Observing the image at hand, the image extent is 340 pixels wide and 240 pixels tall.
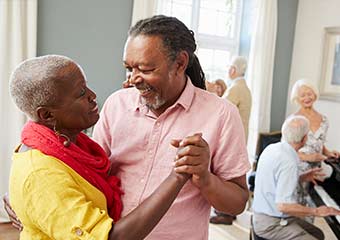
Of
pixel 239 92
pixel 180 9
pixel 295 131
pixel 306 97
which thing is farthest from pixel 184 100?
pixel 180 9

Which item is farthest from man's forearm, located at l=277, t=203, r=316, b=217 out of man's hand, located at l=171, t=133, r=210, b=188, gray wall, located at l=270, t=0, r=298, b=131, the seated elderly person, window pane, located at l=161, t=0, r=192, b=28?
gray wall, located at l=270, t=0, r=298, b=131

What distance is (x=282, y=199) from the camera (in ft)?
7.16

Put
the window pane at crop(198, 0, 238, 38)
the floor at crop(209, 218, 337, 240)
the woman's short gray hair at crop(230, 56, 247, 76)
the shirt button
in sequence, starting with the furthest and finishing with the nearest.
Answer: the window pane at crop(198, 0, 238, 38) → the woman's short gray hair at crop(230, 56, 247, 76) → the floor at crop(209, 218, 337, 240) → the shirt button

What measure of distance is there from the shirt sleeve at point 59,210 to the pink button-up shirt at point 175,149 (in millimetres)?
266

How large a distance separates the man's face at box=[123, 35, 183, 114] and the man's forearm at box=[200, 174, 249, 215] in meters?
0.29

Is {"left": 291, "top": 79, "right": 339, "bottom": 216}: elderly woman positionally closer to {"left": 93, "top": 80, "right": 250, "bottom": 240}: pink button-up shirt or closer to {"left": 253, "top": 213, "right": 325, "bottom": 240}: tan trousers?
{"left": 253, "top": 213, "right": 325, "bottom": 240}: tan trousers

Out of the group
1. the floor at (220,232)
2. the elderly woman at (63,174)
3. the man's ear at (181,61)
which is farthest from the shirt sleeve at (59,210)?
→ the floor at (220,232)

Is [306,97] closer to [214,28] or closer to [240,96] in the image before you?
[240,96]

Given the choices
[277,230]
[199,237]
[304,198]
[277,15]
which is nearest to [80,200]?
[199,237]

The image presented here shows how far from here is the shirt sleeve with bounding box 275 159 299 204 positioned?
2.17 m

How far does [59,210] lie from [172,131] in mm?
408

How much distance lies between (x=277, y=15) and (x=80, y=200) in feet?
15.2

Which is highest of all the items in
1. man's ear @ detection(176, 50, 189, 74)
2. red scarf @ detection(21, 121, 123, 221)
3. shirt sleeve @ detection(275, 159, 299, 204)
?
man's ear @ detection(176, 50, 189, 74)

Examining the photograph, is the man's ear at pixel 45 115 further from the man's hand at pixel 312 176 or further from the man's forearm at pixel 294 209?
the man's hand at pixel 312 176
